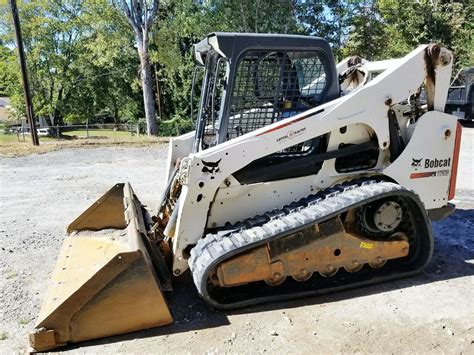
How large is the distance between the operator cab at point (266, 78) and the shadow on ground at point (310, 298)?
4.53 ft

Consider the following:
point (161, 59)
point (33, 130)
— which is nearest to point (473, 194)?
point (33, 130)

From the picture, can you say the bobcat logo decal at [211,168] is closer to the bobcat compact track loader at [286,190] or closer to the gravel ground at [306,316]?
the bobcat compact track loader at [286,190]

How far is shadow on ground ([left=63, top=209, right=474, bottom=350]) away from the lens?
11.2 ft

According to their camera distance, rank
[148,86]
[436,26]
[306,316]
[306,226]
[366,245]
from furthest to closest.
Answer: [436,26] < [148,86] < [366,245] < [306,226] < [306,316]

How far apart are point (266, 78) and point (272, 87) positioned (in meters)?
0.10

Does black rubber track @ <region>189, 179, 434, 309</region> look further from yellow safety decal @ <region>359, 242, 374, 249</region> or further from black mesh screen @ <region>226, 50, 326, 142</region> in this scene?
black mesh screen @ <region>226, 50, 326, 142</region>

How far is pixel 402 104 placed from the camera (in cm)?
444

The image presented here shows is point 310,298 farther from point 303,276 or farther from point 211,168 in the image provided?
point 211,168

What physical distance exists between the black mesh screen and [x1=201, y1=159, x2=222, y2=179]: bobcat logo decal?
0.52m

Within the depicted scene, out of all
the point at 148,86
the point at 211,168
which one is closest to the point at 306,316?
the point at 211,168

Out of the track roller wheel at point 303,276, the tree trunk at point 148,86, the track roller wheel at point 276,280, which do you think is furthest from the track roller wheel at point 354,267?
the tree trunk at point 148,86

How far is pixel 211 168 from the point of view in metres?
3.66

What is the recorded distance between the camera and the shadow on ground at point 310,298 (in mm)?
3424

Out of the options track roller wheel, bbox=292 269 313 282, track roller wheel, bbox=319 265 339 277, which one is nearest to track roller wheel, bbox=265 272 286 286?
track roller wheel, bbox=292 269 313 282
